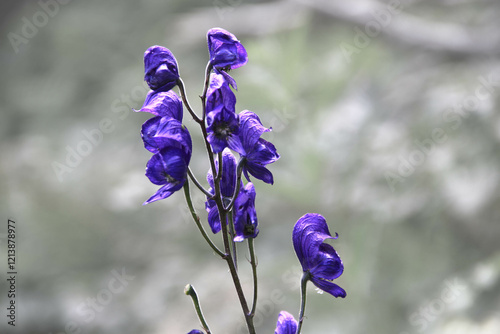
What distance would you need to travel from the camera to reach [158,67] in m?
0.52

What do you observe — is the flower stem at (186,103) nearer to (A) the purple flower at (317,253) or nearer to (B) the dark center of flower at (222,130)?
(B) the dark center of flower at (222,130)

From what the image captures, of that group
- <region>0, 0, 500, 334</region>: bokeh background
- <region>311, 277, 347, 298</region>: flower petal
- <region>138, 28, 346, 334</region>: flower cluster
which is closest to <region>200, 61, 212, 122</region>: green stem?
<region>138, 28, 346, 334</region>: flower cluster

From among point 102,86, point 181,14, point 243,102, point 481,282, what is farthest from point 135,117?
point 481,282

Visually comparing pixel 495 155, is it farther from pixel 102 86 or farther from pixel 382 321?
pixel 102 86

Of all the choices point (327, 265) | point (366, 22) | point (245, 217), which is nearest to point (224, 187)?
point (245, 217)

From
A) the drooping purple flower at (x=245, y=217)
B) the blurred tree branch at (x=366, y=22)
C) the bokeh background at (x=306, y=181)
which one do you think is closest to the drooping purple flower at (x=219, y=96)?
the drooping purple flower at (x=245, y=217)

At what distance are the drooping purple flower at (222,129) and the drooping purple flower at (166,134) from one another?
31 millimetres

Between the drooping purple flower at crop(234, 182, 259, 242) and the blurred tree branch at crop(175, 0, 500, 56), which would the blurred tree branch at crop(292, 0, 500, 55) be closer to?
the blurred tree branch at crop(175, 0, 500, 56)

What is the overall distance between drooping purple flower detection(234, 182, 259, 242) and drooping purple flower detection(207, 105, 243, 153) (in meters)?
0.09

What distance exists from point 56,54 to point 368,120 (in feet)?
8.22

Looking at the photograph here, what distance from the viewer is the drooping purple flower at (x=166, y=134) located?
1.65 ft

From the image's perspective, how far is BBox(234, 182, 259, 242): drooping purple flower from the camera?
0.56 m

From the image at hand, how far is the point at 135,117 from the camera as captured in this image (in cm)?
315

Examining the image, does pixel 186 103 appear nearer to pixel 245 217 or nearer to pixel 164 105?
pixel 164 105
